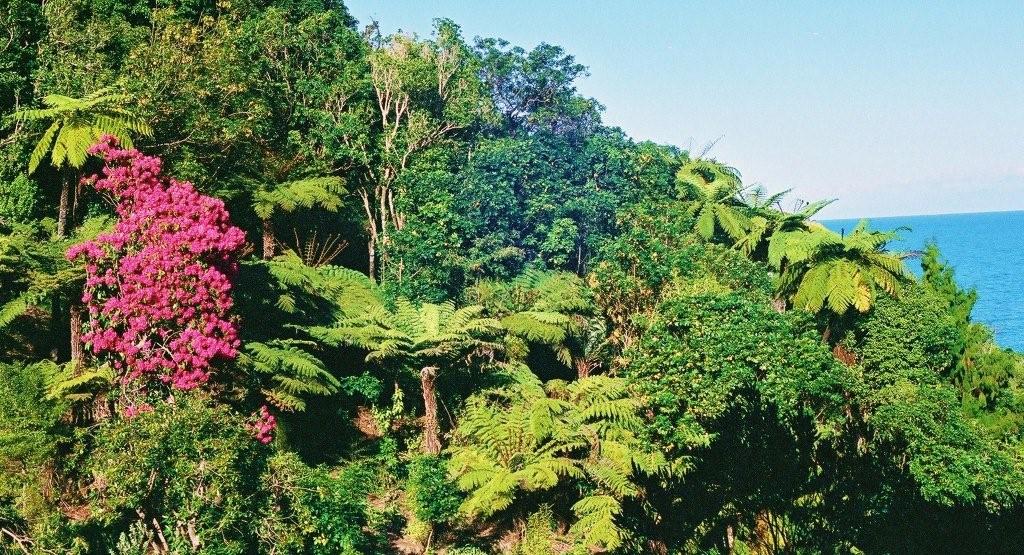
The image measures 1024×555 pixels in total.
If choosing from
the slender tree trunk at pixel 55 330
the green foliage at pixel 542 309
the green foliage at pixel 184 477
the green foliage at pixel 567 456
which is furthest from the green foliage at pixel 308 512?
the green foliage at pixel 542 309

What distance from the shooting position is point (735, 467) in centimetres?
1267

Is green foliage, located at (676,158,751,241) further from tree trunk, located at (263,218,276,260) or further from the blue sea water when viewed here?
tree trunk, located at (263,218,276,260)

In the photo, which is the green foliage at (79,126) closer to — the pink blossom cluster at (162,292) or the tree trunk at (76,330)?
the pink blossom cluster at (162,292)

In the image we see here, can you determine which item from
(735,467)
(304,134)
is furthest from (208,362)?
(304,134)

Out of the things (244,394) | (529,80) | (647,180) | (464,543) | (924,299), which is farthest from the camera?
(529,80)

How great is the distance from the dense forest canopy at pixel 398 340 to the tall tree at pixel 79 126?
0.16ft

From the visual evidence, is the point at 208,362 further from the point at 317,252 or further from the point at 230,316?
the point at 317,252

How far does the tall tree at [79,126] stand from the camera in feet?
37.0

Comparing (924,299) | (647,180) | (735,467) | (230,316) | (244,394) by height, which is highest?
(647,180)

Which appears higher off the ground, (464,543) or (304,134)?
(304,134)

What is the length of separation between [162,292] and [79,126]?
3372 mm

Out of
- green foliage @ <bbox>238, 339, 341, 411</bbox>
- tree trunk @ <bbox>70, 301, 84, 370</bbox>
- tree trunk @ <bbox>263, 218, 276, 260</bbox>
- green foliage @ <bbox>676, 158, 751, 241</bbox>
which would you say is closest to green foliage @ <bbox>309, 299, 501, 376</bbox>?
green foliage @ <bbox>238, 339, 341, 411</bbox>

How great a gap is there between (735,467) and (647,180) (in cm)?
1056

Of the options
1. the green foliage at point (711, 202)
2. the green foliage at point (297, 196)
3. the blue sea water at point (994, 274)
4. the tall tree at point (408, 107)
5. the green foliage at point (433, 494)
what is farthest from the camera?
the blue sea water at point (994, 274)
